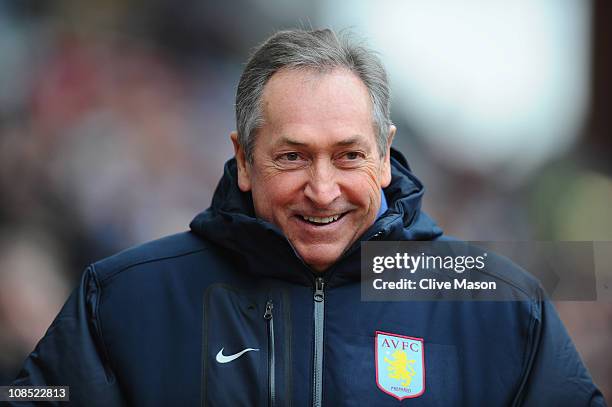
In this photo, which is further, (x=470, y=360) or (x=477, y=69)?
(x=477, y=69)

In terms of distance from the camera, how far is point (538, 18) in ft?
16.5

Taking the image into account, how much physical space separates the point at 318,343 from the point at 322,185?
1.56 ft

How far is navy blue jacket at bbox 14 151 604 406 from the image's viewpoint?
254 centimetres

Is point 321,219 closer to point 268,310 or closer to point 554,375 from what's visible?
point 268,310

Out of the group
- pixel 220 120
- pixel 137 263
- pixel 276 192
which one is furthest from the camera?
pixel 220 120

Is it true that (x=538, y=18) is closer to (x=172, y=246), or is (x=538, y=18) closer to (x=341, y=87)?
(x=341, y=87)

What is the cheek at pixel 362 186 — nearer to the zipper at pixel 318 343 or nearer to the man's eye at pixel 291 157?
the man's eye at pixel 291 157

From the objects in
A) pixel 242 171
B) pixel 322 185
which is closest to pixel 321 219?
pixel 322 185

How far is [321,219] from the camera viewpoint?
8.71 ft

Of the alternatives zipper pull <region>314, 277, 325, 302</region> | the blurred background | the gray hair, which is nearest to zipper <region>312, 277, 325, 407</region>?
zipper pull <region>314, 277, 325, 302</region>

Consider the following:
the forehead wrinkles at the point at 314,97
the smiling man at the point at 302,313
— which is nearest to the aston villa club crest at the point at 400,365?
the smiling man at the point at 302,313

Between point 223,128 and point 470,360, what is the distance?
8.48ft

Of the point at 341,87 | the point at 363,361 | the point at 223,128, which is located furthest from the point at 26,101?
the point at 363,361

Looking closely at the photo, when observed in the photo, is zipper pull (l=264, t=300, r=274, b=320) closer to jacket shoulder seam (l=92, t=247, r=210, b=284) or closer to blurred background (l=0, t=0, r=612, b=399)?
jacket shoulder seam (l=92, t=247, r=210, b=284)
